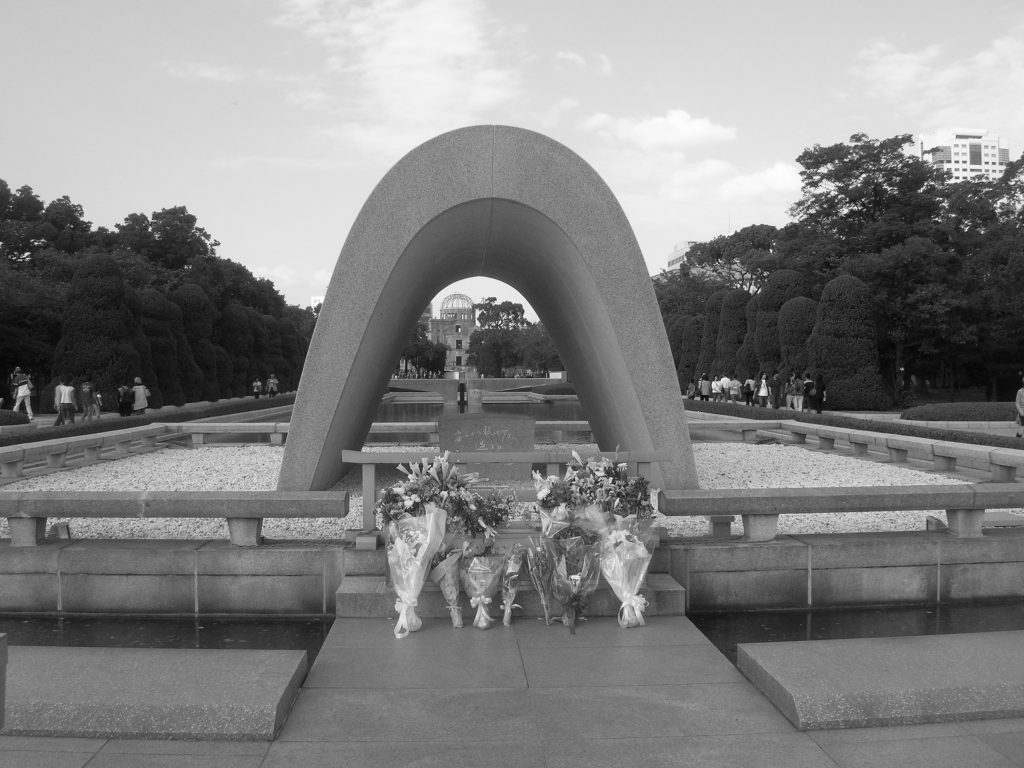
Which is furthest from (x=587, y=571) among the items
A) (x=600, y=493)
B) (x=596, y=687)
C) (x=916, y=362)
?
(x=916, y=362)

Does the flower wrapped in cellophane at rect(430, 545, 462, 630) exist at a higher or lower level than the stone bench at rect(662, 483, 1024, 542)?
lower

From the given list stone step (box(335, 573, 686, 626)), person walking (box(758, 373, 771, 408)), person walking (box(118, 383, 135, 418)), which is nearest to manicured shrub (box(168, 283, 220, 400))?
person walking (box(118, 383, 135, 418))

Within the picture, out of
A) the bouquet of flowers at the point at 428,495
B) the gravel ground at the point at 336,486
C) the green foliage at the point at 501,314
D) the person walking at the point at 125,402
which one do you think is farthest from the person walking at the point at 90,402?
the green foliage at the point at 501,314

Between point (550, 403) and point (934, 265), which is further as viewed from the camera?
point (550, 403)

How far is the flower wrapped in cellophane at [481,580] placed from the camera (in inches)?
195

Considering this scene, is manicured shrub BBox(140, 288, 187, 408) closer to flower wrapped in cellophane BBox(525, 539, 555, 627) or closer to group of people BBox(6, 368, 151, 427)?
group of people BBox(6, 368, 151, 427)

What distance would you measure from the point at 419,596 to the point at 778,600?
8.14 ft

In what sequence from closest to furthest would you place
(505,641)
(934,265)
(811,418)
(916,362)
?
(505,641) < (811,418) < (934,265) < (916,362)

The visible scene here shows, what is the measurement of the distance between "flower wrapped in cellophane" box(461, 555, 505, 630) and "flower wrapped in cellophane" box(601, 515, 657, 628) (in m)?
0.64

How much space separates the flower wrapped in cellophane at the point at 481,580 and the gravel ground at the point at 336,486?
2457 mm

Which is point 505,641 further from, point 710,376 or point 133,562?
point 710,376

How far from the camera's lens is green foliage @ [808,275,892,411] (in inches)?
1048

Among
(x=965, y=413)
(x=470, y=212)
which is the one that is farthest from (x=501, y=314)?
(x=470, y=212)

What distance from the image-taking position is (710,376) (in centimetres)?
3506
